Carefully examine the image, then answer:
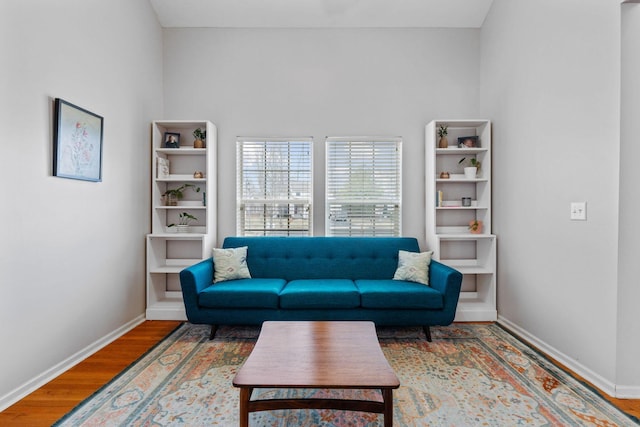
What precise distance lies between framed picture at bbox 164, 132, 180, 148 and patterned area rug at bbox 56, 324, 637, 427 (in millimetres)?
2098

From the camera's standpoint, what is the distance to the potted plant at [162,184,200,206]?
148 inches

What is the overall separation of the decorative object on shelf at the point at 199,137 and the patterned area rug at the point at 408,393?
207 centimetres

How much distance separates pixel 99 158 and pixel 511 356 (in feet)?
12.5

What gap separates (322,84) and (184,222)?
90.3 inches

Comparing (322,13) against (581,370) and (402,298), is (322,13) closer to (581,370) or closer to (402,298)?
(402,298)

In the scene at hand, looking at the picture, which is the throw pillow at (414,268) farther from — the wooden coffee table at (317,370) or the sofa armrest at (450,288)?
the wooden coffee table at (317,370)

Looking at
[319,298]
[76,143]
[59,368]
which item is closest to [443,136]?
[319,298]

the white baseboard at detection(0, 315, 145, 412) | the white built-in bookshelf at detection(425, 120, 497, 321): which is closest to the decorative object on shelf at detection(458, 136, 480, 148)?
the white built-in bookshelf at detection(425, 120, 497, 321)

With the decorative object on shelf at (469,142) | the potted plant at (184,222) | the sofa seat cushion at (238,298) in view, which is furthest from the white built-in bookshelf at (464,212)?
the potted plant at (184,222)

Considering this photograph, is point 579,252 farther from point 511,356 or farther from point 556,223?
point 511,356

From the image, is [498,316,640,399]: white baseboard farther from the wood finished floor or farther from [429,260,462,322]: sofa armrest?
[429,260,462,322]: sofa armrest

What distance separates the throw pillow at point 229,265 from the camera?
3289mm

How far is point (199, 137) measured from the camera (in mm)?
3766

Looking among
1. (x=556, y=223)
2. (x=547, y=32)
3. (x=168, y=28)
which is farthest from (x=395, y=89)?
(x=168, y=28)
